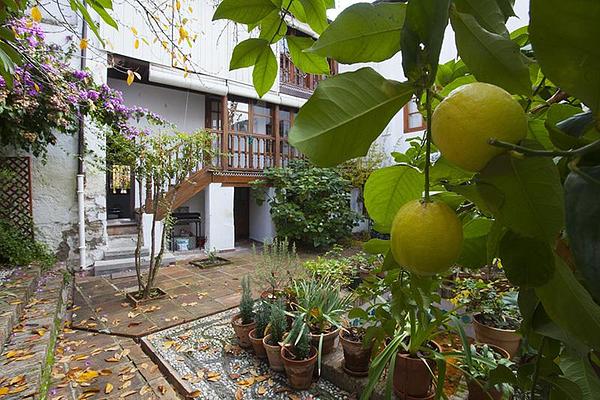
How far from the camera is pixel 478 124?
0.79 ft

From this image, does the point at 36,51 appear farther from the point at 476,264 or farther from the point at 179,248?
the point at 476,264

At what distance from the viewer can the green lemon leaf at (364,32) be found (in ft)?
1.20

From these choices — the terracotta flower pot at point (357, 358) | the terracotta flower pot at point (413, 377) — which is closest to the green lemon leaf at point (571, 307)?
the terracotta flower pot at point (413, 377)

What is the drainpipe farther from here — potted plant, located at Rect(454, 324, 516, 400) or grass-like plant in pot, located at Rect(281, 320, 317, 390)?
potted plant, located at Rect(454, 324, 516, 400)

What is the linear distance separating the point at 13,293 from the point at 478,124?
4.20 metres

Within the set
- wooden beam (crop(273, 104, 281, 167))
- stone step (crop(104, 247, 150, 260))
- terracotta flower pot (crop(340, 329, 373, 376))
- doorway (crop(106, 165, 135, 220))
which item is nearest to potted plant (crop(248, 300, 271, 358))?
terracotta flower pot (crop(340, 329, 373, 376))

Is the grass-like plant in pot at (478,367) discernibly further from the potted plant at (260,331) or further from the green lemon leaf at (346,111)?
the green lemon leaf at (346,111)

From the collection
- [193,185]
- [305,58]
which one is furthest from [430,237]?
[193,185]

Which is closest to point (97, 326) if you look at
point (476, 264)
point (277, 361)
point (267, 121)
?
point (277, 361)

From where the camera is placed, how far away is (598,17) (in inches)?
8.0

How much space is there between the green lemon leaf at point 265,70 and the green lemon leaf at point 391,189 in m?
0.34

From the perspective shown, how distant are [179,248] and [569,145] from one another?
709cm

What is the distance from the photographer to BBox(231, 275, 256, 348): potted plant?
9.20 ft

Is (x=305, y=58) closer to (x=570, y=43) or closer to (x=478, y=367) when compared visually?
(x=570, y=43)
